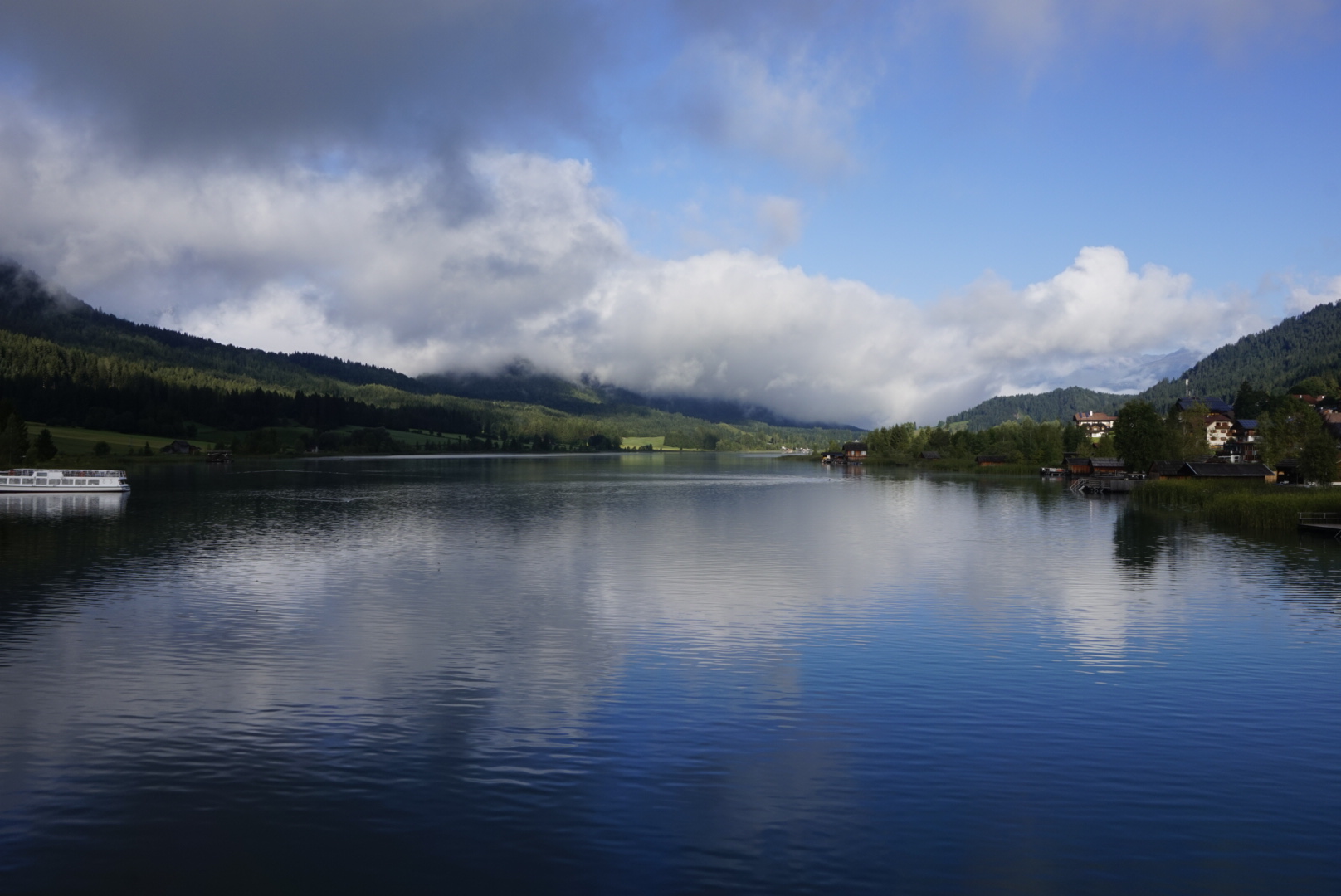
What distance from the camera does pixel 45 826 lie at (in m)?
19.8

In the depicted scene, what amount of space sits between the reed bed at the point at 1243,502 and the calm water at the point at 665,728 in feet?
117

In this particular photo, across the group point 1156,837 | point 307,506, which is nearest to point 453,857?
point 1156,837

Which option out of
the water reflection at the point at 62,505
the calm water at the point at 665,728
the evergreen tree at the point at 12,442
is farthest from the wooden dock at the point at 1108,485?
the evergreen tree at the point at 12,442

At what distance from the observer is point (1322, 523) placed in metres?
86.6

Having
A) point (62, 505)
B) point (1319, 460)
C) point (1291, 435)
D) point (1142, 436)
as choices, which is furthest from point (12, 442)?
point (1291, 435)

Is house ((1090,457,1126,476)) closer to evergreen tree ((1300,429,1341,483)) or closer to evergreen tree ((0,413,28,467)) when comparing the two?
evergreen tree ((1300,429,1341,483))

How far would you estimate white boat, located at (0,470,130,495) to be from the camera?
139750 millimetres

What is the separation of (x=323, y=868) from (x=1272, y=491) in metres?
121

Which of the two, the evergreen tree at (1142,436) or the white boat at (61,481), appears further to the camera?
the evergreen tree at (1142,436)

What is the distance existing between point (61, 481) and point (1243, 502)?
6298 inches

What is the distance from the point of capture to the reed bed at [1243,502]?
93250mm

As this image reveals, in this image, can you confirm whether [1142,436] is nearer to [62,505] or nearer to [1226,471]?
[1226,471]

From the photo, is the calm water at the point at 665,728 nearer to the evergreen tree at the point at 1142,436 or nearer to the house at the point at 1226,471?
the house at the point at 1226,471

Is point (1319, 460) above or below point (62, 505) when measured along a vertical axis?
above
